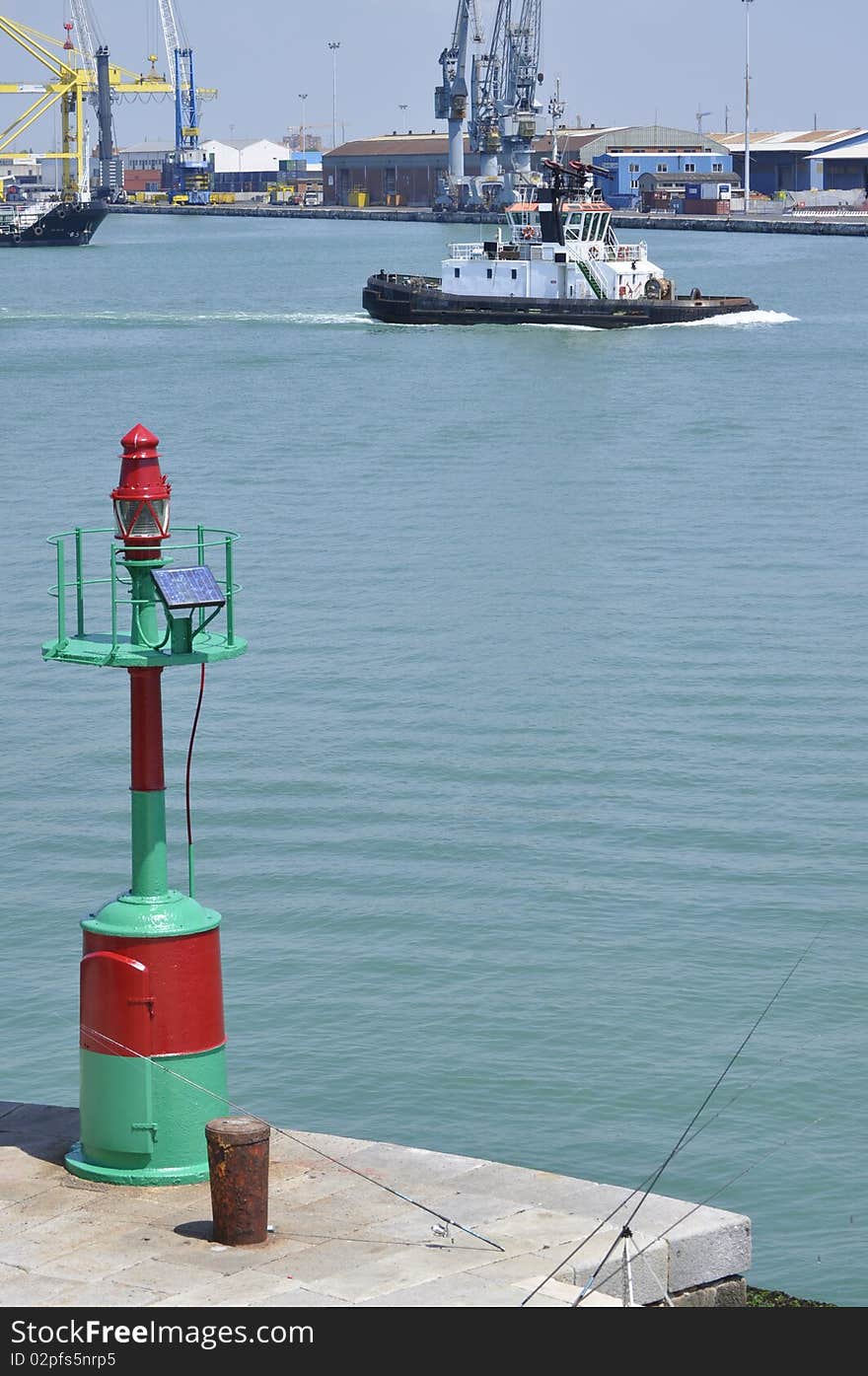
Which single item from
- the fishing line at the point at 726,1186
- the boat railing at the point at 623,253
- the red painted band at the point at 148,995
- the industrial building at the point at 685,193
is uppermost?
the industrial building at the point at 685,193

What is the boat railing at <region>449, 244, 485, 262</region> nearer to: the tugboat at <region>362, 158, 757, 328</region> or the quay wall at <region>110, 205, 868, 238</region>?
the tugboat at <region>362, 158, 757, 328</region>

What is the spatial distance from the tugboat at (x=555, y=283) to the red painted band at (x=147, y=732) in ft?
175

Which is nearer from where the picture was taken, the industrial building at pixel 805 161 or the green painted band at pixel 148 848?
the green painted band at pixel 148 848

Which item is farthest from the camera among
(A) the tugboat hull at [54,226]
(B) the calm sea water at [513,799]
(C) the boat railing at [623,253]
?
(A) the tugboat hull at [54,226]

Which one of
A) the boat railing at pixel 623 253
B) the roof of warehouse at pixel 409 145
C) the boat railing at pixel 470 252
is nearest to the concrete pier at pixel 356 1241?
the boat railing at pixel 470 252

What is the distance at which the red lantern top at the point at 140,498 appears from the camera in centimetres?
762

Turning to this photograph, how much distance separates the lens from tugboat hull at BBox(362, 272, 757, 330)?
6081 centimetres

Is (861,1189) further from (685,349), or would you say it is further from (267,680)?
(685,349)

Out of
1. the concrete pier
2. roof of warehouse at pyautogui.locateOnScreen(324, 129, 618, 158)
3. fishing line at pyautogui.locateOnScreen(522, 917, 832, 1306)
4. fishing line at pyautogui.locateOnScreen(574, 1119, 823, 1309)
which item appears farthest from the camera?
roof of warehouse at pyautogui.locateOnScreen(324, 129, 618, 158)

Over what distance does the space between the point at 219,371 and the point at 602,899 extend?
40640mm

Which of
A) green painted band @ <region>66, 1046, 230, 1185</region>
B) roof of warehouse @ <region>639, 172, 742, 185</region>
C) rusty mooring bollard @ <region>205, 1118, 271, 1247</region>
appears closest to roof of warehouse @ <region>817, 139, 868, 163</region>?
roof of warehouse @ <region>639, 172, 742, 185</region>

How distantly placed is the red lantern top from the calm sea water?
417 centimetres

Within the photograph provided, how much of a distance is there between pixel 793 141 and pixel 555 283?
111 m

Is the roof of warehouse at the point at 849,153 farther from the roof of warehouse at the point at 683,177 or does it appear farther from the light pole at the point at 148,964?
the light pole at the point at 148,964
